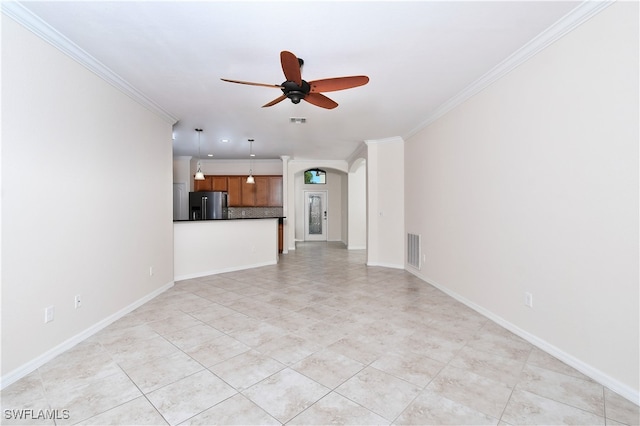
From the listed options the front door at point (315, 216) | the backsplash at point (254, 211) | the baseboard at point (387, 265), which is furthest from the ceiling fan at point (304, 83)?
the front door at point (315, 216)

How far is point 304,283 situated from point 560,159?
3.52 meters

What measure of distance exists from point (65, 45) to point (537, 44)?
3824 millimetres

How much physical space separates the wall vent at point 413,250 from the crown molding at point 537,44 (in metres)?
2.27

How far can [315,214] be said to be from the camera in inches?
415

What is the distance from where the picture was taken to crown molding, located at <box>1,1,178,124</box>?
2.01 metres

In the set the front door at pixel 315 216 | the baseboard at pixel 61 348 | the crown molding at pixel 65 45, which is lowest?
the baseboard at pixel 61 348

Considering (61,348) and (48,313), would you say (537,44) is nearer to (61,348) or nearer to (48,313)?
(48,313)

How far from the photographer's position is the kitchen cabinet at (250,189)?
808cm

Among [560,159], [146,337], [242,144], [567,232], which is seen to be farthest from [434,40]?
[242,144]

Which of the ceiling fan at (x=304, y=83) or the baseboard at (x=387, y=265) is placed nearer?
the ceiling fan at (x=304, y=83)

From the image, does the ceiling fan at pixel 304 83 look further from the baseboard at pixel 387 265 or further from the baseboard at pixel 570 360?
the baseboard at pixel 387 265

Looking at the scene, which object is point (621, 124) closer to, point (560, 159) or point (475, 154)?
point (560, 159)

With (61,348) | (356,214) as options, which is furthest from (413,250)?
(61,348)

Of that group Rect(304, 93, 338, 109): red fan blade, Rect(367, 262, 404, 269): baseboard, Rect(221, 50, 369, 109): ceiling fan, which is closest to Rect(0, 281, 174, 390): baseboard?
Rect(221, 50, 369, 109): ceiling fan
